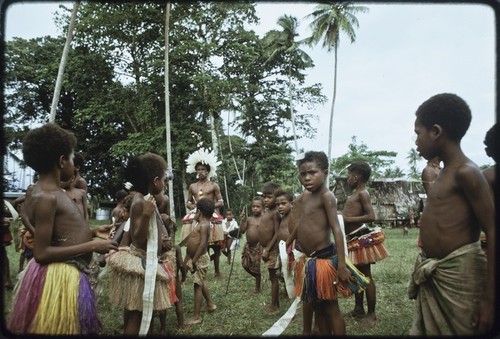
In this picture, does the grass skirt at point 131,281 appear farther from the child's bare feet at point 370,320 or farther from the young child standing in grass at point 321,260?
the child's bare feet at point 370,320

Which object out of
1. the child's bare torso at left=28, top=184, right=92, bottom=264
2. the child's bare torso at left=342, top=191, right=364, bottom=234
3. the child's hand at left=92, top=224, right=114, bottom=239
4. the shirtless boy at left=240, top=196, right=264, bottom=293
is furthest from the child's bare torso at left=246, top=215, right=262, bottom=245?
the child's bare torso at left=28, top=184, right=92, bottom=264

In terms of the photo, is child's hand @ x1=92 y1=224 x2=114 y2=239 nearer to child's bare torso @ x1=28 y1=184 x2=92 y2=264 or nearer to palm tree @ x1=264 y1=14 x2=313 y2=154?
child's bare torso @ x1=28 y1=184 x2=92 y2=264

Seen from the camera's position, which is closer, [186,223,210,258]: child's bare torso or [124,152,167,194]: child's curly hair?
[124,152,167,194]: child's curly hair

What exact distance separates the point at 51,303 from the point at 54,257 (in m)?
0.30

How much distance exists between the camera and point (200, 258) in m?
5.14

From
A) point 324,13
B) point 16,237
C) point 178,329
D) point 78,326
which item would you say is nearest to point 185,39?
point 324,13

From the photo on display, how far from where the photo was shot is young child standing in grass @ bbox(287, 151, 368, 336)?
320 cm

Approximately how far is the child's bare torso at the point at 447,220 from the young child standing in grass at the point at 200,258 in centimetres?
318

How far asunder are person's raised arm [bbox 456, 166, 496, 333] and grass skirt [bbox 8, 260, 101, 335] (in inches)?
95.5

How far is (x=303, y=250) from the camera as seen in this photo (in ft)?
11.8

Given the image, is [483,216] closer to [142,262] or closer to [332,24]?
[142,262]

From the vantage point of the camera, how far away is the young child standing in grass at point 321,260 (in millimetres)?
3196

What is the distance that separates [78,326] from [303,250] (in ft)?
6.53

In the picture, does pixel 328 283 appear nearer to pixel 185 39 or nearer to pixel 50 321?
pixel 50 321
